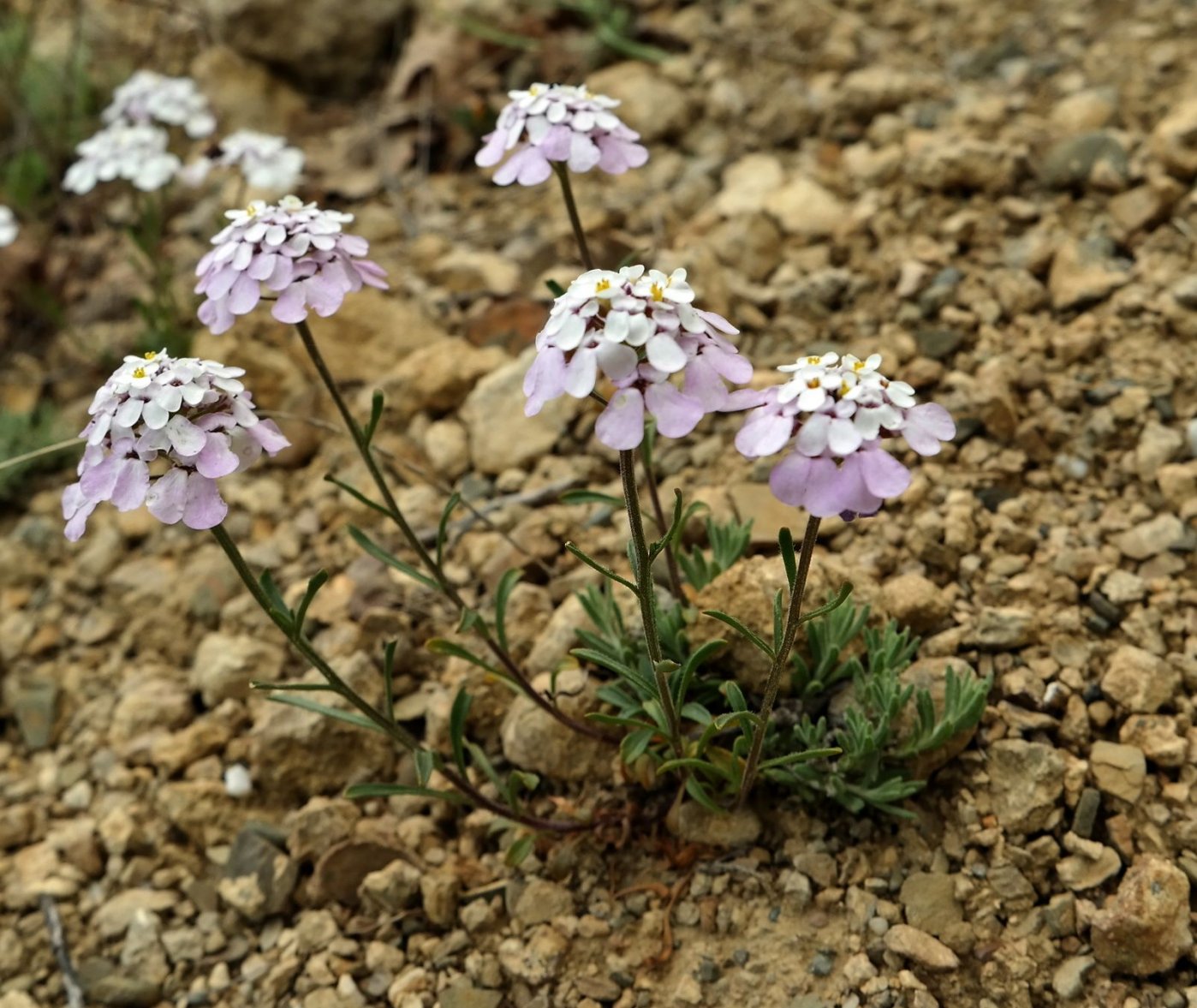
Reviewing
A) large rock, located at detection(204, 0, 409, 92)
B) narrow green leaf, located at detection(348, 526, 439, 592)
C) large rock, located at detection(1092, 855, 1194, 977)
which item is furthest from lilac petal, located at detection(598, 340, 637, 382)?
large rock, located at detection(204, 0, 409, 92)

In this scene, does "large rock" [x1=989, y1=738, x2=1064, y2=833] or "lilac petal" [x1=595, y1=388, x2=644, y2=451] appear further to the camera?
"large rock" [x1=989, y1=738, x2=1064, y2=833]

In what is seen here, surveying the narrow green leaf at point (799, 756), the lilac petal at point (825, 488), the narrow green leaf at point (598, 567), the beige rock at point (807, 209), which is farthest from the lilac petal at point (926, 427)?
the beige rock at point (807, 209)

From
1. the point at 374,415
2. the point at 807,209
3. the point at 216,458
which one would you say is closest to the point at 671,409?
the point at 216,458

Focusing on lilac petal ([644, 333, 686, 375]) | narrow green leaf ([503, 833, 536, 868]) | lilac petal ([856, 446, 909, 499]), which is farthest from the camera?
narrow green leaf ([503, 833, 536, 868])

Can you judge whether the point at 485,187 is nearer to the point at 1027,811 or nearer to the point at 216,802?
the point at 216,802

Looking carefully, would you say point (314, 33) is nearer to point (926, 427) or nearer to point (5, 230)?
point (5, 230)

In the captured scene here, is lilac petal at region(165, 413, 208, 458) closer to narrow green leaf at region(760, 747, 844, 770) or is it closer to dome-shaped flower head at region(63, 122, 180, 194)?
narrow green leaf at region(760, 747, 844, 770)

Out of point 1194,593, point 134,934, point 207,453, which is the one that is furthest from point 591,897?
point 1194,593
